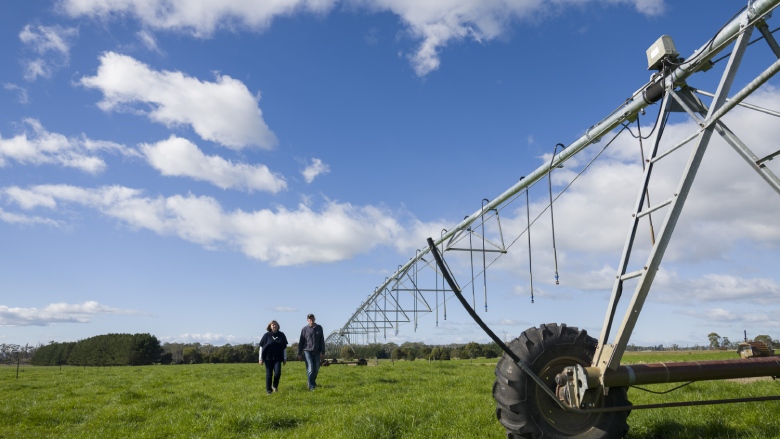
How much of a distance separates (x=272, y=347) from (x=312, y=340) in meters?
1.05

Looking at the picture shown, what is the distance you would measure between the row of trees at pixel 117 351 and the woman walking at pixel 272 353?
83241 millimetres

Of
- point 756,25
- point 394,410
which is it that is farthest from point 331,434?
point 756,25

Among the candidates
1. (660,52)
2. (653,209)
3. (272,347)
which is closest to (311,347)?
(272,347)

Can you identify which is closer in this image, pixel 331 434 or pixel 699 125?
pixel 699 125

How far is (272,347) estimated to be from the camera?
13.5m

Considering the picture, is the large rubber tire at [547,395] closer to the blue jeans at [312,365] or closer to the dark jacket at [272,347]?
the blue jeans at [312,365]

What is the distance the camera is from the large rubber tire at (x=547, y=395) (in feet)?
16.5

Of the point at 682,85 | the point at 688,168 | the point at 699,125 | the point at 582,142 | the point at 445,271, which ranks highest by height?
the point at 582,142

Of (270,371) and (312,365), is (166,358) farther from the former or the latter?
(312,365)

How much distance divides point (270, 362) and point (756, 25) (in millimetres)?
12044

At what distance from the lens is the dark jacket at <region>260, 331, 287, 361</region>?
13404 mm

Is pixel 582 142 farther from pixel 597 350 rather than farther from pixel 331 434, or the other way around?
pixel 331 434

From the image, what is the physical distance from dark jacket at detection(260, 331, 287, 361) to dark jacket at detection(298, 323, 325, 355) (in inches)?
19.6

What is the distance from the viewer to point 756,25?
4.83 meters
